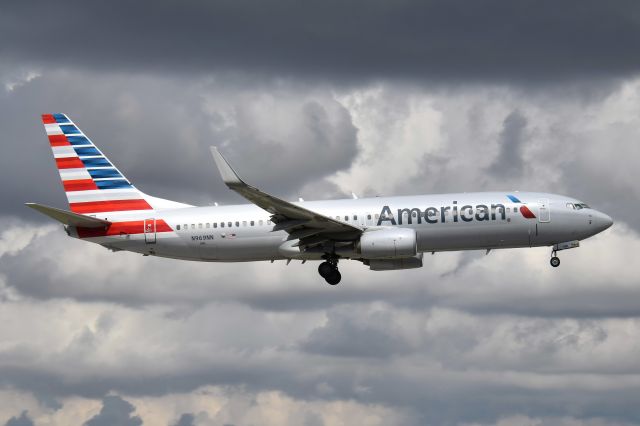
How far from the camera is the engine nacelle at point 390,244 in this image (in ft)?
246

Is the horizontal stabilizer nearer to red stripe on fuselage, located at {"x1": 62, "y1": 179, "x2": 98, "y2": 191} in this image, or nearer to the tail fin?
the tail fin

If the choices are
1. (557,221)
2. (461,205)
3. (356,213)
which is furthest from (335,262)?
(557,221)

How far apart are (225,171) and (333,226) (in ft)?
31.1

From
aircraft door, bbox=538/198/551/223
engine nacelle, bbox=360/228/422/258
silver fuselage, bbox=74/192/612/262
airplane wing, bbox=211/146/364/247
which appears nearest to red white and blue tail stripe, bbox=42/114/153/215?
silver fuselage, bbox=74/192/612/262

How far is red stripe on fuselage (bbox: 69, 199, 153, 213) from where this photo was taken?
8288 centimetres

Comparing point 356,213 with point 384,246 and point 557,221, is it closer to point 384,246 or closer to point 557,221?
point 384,246

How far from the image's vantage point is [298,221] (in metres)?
75.8

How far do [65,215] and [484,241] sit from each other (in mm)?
25717

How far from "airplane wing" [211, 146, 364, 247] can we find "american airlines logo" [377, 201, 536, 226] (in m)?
3.13

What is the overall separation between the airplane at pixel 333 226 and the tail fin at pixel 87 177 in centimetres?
12

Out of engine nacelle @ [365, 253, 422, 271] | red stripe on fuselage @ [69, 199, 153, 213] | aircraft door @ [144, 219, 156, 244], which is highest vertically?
red stripe on fuselage @ [69, 199, 153, 213]

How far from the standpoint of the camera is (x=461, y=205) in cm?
7612

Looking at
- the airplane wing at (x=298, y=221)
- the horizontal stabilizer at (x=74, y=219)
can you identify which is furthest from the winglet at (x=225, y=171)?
the horizontal stabilizer at (x=74, y=219)

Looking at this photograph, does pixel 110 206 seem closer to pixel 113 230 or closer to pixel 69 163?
pixel 113 230
